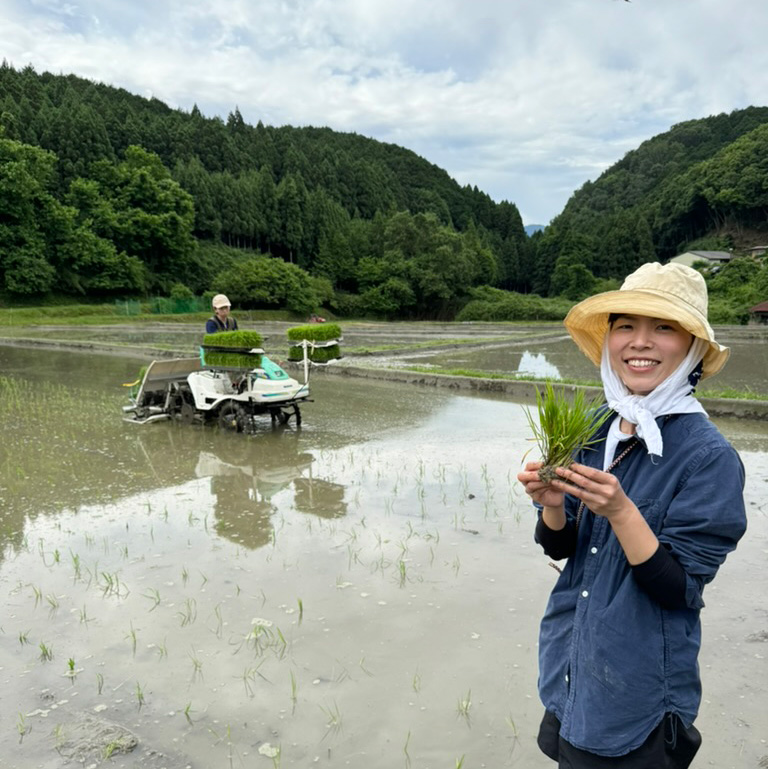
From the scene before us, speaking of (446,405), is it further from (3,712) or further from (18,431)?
(3,712)

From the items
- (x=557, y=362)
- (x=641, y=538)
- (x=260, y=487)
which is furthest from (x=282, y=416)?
(x=557, y=362)

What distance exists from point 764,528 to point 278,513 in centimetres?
425

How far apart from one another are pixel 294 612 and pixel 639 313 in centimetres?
312

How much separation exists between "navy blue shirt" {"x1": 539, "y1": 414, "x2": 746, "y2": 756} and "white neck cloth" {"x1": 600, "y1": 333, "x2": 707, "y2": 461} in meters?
0.04

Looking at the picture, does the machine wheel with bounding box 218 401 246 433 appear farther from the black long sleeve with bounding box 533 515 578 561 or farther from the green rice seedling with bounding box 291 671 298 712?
the black long sleeve with bounding box 533 515 578 561

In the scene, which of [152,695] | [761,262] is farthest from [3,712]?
[761,262]

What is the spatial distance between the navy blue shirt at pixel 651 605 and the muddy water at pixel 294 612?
1.40 m

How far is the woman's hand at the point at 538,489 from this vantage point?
1.59 meters

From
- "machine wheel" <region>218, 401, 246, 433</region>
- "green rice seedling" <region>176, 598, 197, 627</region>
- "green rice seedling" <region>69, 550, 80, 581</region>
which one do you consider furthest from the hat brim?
"machine wheel" <region>218, 401, 246, 433</region>

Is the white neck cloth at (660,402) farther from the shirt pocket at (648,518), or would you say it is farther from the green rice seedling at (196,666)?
the green rice seedling at (196,666)

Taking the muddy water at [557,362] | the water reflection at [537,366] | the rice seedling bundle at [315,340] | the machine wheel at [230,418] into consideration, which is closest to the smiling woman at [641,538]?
the machine wheel at [230,418]

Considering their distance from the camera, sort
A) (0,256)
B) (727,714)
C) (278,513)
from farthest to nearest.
Answer: (0,256) < (278,513) < (727,714)

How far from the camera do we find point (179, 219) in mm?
58875

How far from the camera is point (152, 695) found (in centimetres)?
320
